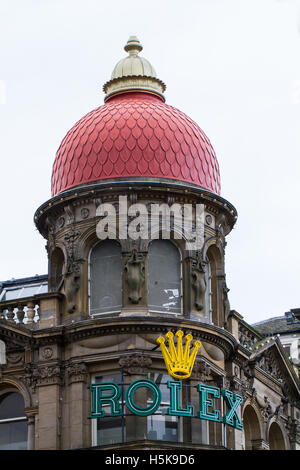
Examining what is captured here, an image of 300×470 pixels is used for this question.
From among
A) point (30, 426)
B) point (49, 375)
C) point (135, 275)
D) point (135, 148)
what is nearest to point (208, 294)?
point (135, 275)

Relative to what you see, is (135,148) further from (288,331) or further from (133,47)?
(288,331)

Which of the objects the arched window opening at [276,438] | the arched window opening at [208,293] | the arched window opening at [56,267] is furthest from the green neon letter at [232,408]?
the arched window opening at [56,267]

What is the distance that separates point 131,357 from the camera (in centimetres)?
5150

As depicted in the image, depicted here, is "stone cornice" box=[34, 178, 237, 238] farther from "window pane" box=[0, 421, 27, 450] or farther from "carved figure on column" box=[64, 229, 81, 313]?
"window pane" box=[0, 421, 27, 450]

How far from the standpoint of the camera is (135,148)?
54.7 m

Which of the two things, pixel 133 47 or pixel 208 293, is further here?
pixel 133 47

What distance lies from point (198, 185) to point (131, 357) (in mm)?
7493

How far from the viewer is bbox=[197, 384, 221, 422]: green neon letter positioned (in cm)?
5141

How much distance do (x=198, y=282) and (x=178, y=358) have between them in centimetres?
358

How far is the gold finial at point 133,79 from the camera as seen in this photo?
57281 mm

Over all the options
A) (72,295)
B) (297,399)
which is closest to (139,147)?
(72,295)

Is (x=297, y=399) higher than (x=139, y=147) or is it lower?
lower

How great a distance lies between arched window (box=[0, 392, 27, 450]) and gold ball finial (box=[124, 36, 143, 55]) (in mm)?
14623
